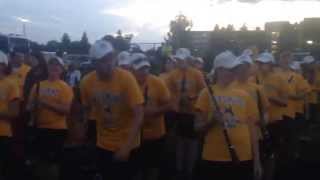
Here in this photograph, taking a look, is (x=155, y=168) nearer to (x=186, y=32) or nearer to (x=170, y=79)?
(x=170, y=79)

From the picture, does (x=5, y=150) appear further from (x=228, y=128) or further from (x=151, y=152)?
(x=228, y=128)

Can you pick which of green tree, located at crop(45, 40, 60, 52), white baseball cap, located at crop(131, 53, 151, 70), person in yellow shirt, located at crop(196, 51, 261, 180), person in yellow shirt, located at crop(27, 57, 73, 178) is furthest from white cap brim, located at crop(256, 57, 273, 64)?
green tree, located at crop(45, 40, 60, 52)

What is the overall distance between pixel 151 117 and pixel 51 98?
4.79ft

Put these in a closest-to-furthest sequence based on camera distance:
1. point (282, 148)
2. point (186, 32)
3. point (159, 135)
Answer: point (159, 135) → point (282, 148) → point (186, 32)

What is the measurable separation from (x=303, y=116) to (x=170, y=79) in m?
2.82

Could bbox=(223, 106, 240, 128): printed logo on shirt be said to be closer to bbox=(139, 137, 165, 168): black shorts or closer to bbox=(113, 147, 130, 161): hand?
bbox=(113, 147, 130, 161): hand

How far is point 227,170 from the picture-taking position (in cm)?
Result: 681

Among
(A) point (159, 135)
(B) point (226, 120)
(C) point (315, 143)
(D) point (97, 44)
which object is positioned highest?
(D) point (97, 44)

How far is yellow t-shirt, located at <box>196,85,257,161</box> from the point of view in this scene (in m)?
6.71

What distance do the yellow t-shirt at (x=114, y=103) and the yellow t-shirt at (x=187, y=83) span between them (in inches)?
161

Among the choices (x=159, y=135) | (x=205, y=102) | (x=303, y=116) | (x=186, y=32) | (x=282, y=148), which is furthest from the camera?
(x=186, y=32)

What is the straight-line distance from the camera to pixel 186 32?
A: 723 inches

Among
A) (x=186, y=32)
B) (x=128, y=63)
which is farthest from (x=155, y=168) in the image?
(x=186, y=32)

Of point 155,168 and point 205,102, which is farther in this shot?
point 155,168
